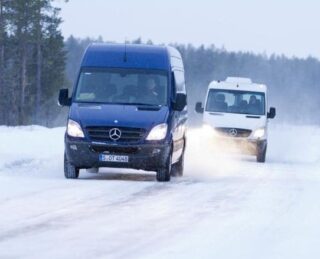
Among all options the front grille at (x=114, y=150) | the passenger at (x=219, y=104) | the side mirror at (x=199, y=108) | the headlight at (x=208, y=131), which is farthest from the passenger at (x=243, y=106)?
the front grille at (x=114, y=150)

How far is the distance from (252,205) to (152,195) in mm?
1771

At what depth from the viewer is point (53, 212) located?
1134cm

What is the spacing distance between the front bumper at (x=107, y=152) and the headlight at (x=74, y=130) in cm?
9

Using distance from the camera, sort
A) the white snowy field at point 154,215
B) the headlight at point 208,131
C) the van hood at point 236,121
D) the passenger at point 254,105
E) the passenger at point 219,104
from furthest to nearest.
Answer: the passenger at point 219,104, the passenger at point 254,105, the headlight at point 208,131, the van hood at point 236,121, the white snowy field at point 154,215

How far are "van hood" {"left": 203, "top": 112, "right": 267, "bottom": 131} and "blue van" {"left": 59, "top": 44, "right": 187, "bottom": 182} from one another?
8.90 metres

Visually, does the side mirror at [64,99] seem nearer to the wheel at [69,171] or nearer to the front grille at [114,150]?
the wheel at [69,171]

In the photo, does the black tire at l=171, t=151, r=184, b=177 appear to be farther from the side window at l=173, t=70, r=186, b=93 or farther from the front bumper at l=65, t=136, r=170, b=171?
the front bumper at l=65, t=136, r=170, b=171

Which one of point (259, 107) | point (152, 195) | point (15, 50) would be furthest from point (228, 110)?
point (15, 50)

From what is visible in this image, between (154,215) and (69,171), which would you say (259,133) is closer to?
(69,171)

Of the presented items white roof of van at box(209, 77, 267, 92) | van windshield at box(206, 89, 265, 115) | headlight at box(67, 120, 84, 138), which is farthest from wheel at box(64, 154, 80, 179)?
white roof of van at box(209, 77, 267, 92)

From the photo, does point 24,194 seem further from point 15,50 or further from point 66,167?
Answer: point 15,50

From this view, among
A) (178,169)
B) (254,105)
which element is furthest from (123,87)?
(254,105)

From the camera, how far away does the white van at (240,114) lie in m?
28.5

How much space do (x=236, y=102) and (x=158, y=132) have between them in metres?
12.6
